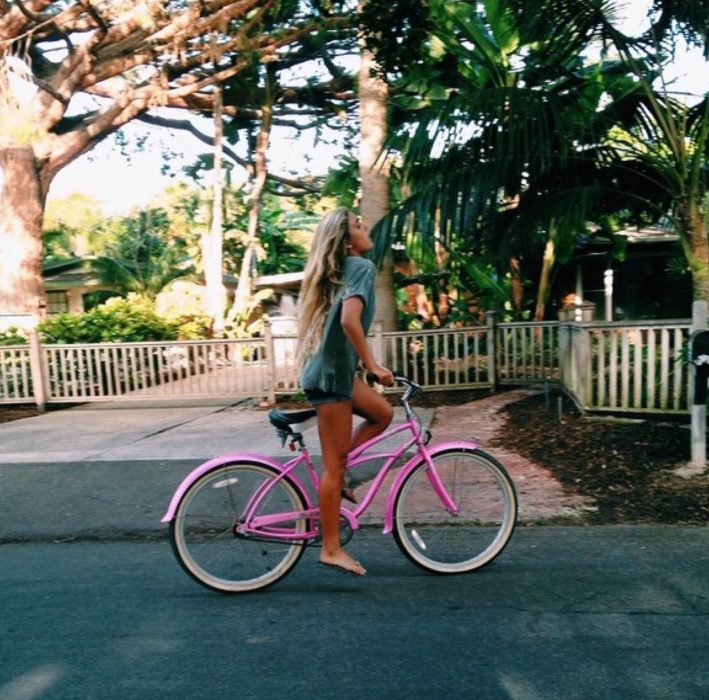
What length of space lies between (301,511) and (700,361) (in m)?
3.65

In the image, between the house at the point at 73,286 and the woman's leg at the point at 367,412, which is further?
the house at the point at 73,286

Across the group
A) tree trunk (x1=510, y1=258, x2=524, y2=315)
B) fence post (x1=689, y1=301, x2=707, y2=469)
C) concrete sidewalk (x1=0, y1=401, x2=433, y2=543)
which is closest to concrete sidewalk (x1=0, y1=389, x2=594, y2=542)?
concrete sidewalk (x1=0, y1=401, x2=433, y2=543)

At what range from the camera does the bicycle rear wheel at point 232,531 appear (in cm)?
396

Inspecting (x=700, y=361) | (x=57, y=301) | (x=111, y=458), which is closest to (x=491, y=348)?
(x=700, y=361)

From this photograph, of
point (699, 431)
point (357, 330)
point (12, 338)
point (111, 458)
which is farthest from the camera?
point (12, 338)

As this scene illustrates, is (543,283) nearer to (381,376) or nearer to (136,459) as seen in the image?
(136,459)

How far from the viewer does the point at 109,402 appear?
11227 millimetres

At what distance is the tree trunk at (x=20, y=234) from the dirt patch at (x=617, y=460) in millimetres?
12163

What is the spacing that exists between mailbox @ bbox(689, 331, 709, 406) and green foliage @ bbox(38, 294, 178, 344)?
9.90 m

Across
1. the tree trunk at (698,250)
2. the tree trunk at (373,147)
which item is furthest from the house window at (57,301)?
the tree trunk at (698,250)

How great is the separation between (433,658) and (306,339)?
5.76 feet

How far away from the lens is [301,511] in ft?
13.2

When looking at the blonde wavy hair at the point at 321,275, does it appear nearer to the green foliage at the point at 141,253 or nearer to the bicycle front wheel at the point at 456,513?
the bicycle front wheel at the point at 456,513

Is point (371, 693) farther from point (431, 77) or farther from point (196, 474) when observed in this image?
point (431, 77)
